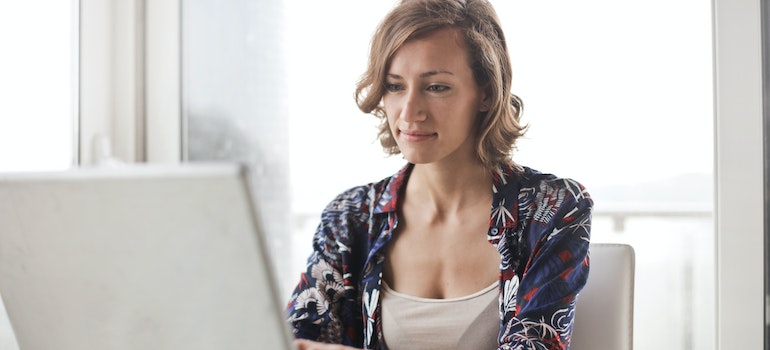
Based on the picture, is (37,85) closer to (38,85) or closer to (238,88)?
(38,85)

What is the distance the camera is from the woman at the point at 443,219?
126 cm

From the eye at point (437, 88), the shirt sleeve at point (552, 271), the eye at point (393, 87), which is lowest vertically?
the shirt sleeve at point (552, 271)

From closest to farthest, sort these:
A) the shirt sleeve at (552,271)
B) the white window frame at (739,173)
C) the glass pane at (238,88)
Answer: the shirt sleeve at (552,271), the white window frame at (739,173), the glass pane at (238,88)

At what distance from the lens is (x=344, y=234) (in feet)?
4.63

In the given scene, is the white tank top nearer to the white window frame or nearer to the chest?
the chest

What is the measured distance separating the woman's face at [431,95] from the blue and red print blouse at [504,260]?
137 mm

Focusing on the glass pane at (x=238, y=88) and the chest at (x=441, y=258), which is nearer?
the chest at (x=441, y=258)

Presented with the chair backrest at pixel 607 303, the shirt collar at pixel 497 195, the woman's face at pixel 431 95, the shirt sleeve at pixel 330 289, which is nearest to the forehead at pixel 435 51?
the woman's face at pixel 431 95

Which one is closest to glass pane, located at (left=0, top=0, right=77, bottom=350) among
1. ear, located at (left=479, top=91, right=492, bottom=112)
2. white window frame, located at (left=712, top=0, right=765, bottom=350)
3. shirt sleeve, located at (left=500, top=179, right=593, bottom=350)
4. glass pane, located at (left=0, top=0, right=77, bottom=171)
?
glass pane, located at (left=0, top=0, right=77, bottom=171)

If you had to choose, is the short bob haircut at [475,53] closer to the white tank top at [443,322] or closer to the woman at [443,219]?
the woman at [443,219]

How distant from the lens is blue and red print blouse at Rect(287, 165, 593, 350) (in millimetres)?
1174

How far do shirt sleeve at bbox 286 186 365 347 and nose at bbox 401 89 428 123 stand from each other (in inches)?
9.6

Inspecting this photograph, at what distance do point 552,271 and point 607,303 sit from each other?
105mm

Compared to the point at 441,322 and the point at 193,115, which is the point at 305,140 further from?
the point at 441,322
